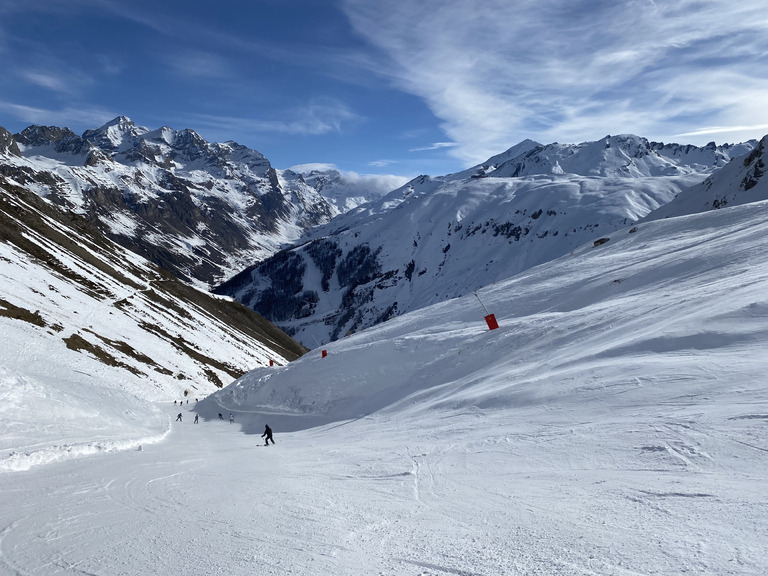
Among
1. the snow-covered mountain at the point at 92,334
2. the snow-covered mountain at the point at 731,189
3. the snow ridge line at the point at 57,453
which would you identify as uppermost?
the snow-covered mountain at the point at 731,189

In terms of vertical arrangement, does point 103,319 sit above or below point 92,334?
above

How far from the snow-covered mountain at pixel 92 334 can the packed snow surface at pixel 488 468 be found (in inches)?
26.6

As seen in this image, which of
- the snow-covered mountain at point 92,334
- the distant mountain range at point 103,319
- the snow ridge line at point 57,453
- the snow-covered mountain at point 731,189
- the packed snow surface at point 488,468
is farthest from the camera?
the snow-covered mountain at point 731,189

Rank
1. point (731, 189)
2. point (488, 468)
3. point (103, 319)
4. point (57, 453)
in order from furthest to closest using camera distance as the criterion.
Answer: point (731, 189) → point (103, 319) → point (57, 453) → point (488, 468)

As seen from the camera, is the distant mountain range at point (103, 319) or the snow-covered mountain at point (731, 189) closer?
the distant mountain range at point (103, 319)

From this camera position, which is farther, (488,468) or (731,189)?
(731,189)

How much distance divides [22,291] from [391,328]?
4000 cm

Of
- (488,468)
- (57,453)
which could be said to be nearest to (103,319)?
(57,453)

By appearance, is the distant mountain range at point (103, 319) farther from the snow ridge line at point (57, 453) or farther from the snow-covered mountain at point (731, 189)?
the snow-covered mountain at point (731, 189)

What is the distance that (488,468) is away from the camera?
10469mm

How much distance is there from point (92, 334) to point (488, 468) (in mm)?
50406

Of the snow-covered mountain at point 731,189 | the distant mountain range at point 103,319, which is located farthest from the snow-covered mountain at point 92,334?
the snow-covered mountain at point 731,189

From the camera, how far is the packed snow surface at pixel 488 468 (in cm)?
653

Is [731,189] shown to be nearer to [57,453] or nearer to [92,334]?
[57,453]
